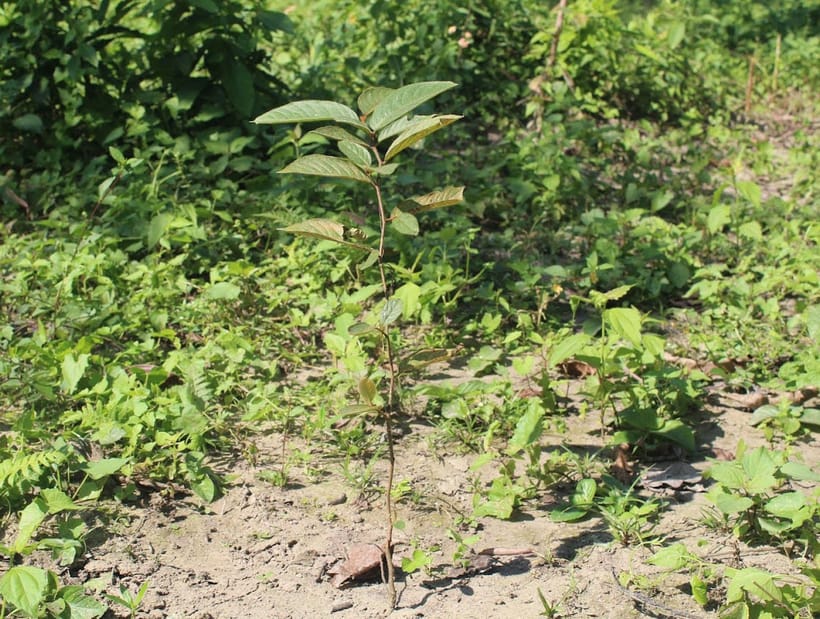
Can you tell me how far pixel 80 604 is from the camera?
2.33 m

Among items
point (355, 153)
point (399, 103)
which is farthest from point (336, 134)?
point (399, 103)

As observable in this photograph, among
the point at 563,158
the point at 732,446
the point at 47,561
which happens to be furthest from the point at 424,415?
the point at 563,158

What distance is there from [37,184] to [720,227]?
3.14m

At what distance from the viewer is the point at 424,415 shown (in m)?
3.29

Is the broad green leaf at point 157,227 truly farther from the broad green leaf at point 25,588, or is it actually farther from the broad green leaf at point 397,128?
the broad green leaf at point 397,128

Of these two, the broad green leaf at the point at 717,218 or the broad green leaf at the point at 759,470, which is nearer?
the broad green leaf at the point at 759,470

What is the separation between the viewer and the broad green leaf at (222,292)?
3.63 metres

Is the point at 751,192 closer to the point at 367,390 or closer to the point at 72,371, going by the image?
the point at 367,390

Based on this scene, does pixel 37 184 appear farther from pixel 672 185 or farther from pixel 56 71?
pixel 672 185

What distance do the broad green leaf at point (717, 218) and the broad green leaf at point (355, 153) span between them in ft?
7.94

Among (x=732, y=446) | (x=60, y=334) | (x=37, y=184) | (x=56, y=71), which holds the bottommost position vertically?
(x=732, y=446)

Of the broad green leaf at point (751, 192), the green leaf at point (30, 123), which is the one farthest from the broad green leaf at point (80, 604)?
the broad green leaf at point (751, 192)

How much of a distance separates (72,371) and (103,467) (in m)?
0.54

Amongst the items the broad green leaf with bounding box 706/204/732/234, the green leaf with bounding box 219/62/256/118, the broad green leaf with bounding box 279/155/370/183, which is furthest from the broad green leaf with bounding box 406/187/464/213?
the green leaf with bounding box 219/62/256/118
